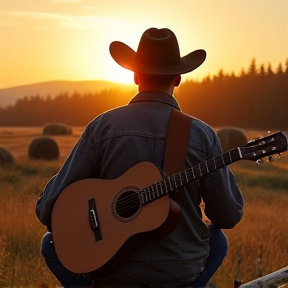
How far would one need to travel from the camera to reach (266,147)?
3.10 m

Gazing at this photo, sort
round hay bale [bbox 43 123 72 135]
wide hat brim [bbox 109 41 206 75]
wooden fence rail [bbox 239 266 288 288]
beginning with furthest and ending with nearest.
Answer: round hay bale [bbox 43 123 72 135] < wooden fence rail [bbox 239 266 288 288] < wide hat brim [bbox 109 41 206 75]

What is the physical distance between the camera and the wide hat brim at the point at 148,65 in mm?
3312

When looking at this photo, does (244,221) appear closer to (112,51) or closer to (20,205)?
→ (20,205)

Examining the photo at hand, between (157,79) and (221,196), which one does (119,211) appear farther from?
(157,79)

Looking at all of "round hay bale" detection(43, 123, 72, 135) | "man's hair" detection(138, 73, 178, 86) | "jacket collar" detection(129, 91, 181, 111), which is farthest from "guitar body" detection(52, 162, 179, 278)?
"round hay bale" detection(43, 123, 72, 135)

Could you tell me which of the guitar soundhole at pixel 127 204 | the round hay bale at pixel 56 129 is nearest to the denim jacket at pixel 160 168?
the guitar soundhole at pixel 127 204

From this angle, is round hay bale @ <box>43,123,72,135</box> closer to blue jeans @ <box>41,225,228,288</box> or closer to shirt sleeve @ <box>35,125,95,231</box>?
blue jeans @ <box>41,225,228,288</box>

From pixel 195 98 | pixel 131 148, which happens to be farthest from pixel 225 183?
pixel 195 98

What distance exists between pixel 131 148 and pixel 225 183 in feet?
1.52

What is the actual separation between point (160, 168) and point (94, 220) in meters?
0.41

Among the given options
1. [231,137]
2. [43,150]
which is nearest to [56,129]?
[43,150]

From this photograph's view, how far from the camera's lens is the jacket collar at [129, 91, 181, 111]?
128 inches

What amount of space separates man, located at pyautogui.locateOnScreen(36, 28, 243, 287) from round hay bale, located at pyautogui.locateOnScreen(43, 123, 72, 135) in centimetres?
2593

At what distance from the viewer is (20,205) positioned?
36.9 ft
